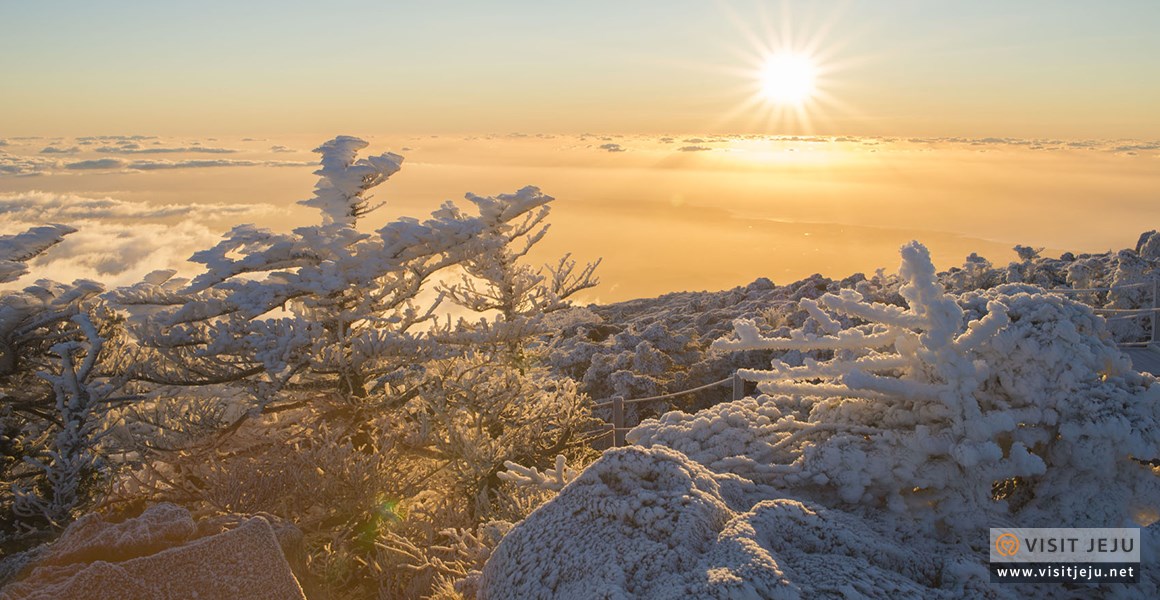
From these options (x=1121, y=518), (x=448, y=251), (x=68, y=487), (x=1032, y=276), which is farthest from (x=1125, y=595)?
(x=1032, y=276)

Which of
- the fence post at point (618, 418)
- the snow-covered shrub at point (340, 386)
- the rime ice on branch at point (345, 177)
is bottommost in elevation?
the fence post at point (618, 418)

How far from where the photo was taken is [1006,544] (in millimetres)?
2635

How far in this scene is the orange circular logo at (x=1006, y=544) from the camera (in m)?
2.60

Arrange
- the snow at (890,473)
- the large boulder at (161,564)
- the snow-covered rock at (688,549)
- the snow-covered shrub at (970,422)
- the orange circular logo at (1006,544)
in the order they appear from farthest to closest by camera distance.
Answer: the large boulder at (161,564), the snow-covered shrub at (970,422), the orange circular logo at (1006,544), the snow at (890,473), the snow-covered rock at (688,549)

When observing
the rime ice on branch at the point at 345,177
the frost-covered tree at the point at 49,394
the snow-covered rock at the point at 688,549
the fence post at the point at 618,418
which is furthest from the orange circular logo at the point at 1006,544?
the frost-covered tree at the point at 49,394

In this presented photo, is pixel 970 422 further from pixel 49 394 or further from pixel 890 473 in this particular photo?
pixel 49 394

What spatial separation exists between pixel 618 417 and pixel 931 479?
22.9 feet

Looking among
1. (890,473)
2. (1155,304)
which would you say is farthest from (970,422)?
(1155,304)

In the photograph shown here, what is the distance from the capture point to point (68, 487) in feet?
21.0

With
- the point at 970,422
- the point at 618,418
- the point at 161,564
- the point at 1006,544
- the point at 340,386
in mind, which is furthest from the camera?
the point at 618,418

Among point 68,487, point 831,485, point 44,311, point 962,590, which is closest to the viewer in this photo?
point 962,590

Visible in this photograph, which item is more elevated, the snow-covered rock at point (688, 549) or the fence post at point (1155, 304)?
the snow-covered rock at point (688, 549)

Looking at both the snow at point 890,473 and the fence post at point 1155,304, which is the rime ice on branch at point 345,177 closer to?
the snow at point 890,473

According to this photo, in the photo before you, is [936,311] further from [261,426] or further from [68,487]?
[68,487]
